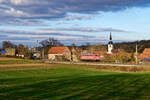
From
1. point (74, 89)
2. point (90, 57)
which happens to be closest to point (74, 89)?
point (74, 89)

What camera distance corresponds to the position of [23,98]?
13.3 meters

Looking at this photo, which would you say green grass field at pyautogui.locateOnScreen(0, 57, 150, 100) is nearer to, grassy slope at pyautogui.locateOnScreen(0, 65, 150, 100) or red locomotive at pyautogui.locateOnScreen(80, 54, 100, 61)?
grassy slope at pyautogui.locateOnScreen(0, 65, 150, 100)

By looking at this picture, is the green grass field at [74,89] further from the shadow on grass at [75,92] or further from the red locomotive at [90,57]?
the red locomotive at [90,57]

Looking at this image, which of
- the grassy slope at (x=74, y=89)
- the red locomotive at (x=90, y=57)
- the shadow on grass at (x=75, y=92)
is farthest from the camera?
the red locomotive at (x=90, y=57)

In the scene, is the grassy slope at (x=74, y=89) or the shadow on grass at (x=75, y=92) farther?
the grassy slope at (x=74, y=89)

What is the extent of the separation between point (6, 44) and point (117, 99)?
165434 millimetres

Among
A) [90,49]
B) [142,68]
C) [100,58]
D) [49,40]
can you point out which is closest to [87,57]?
[100,58]

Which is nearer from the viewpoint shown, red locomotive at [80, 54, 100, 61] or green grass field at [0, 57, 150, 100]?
green grass field at [0, 57, 150, 100]

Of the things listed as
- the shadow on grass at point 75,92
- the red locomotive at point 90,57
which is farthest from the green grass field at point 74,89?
the red locomotive at point 90,57

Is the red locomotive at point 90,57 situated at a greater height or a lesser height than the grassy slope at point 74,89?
greater

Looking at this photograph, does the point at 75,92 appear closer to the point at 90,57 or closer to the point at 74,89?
the point at 74,89

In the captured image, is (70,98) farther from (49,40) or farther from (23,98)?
(49,40)

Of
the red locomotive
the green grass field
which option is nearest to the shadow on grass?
the green grass field

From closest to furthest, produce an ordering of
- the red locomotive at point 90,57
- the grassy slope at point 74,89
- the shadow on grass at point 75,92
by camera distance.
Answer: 1. the shadow on grass at point 75,92
2. the grassy slope at point 74,89
3. the red locomotive at point 90,57
